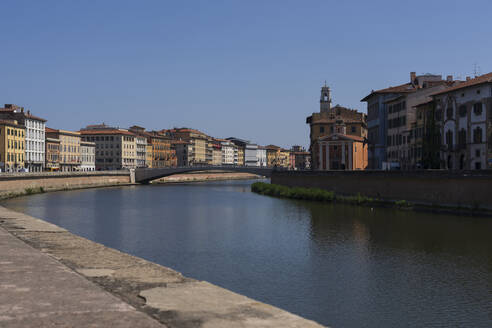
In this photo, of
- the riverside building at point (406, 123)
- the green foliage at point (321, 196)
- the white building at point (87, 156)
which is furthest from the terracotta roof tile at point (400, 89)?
the white building at point (87, 156)

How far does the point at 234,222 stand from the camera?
40.3 meters

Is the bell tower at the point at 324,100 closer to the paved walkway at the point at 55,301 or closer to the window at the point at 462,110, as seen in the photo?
the window at the point at 462,110

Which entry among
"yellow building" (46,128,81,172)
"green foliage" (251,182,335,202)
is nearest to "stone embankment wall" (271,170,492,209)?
"green foliage" (251,182,335,202)

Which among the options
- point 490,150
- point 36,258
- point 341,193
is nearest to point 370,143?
point 341,193

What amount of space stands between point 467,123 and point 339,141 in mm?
36893

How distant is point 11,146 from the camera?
93.6 meters

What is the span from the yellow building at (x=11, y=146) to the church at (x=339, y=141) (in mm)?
49951

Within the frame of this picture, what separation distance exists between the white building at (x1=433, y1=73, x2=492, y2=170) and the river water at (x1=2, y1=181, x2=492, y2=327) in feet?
31.7

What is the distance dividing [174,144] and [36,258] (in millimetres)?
172736

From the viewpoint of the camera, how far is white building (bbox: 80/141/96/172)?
5354 inches

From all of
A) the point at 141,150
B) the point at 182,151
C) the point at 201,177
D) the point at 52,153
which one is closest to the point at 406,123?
the point at 201,177

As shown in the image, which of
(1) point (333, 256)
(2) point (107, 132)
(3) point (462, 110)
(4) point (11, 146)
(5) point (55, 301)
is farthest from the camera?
(2) point (107, 132)

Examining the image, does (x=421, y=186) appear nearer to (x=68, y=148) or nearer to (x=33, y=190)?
(x=33, y=190)

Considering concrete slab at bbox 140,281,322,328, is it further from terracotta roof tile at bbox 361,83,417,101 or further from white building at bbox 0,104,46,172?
white building at bbox 0,104,46,172
